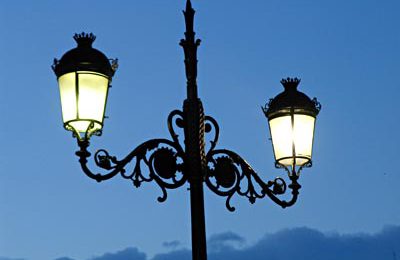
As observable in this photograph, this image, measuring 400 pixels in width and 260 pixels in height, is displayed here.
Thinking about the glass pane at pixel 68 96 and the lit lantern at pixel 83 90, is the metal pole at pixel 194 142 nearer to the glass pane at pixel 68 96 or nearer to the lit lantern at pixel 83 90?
the lit lantern at pixel 83 90

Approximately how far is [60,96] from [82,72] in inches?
10.7

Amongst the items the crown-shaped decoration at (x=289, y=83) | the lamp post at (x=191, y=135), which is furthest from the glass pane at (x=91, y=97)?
the crown-shaped decoration at (x=289, y=83)

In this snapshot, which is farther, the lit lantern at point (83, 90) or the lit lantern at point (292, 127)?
the lit lantern at point (292, 127)

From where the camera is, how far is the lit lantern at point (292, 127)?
28.5 feet

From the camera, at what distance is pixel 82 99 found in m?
7.38

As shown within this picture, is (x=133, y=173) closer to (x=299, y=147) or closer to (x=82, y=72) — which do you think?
(x=82, y=72)

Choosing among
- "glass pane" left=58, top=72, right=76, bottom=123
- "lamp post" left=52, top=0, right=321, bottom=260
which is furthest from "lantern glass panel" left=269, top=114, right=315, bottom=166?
"glass pane" left=58, top=72, right=76, bottom=123

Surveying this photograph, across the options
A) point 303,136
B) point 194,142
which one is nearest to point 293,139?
point 303,136

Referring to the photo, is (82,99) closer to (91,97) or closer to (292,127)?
(91,97)

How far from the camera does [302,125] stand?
28.6 ft

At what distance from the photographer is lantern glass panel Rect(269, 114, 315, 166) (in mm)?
8664

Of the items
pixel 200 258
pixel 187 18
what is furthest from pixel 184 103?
pixel 200 258

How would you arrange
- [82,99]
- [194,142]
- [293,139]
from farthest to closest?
[293,139] → [194,142] → [82,99]

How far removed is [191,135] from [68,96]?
1.13 m
